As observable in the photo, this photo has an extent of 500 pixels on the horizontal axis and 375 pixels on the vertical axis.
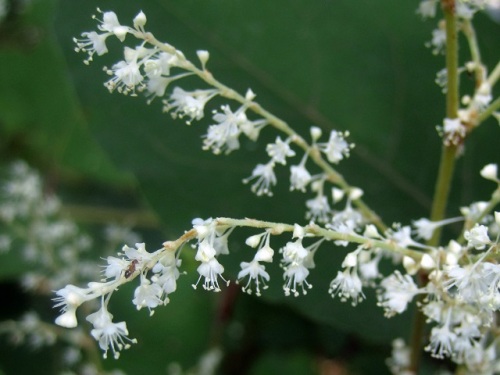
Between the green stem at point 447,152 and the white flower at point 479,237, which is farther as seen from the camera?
the green stem at point 447,152

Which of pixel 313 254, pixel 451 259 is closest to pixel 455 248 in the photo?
pixel 451 259

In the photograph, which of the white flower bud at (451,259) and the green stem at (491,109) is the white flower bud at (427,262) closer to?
the white flower bud at (451,259)

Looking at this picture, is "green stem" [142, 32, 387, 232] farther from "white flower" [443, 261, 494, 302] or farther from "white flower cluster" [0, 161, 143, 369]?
Answer: "white flower cluster" [0, 161, 143, 369]

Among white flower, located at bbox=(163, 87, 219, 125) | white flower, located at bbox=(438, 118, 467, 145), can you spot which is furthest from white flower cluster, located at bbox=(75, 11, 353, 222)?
white flower, located at bbox=(438, 118, 467, 145)

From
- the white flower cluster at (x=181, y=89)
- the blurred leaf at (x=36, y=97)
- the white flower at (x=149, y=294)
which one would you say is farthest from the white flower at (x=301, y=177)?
the blurred leaf at (x=36, y=97)

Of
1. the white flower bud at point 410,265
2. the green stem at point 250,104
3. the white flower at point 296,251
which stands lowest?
the white flower at point 296,251

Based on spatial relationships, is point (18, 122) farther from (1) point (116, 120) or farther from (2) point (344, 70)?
(2) point (344, 70)

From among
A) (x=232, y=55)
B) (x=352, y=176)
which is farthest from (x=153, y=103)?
(x=352, y=176)

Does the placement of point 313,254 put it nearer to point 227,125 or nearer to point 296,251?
point 296,251
